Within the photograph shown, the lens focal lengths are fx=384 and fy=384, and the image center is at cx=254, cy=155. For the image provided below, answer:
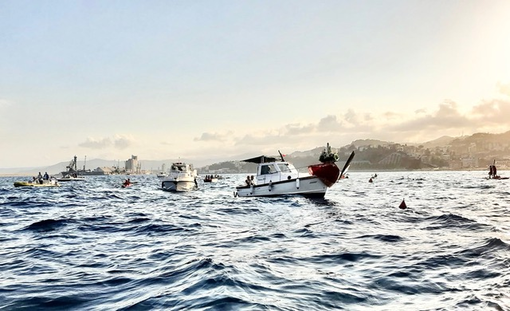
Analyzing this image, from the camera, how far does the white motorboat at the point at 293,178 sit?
104 feet

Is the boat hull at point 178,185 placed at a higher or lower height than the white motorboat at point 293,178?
lower

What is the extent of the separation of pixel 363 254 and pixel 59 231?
1306cm

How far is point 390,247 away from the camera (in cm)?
1185

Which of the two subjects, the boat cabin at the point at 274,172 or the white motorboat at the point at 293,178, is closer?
the white motorboat at the point at 293,178

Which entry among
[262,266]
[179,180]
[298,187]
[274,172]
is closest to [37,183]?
[179,180]

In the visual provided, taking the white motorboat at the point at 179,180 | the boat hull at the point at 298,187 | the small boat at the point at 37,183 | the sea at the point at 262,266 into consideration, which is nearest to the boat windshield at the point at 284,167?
the boat hull at the point at 298,187

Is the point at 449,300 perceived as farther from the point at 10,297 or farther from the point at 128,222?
the point at 128,222

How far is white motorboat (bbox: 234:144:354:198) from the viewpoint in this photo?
31.7m

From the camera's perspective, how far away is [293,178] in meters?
33.6

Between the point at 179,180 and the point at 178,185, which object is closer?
the point at 179,180

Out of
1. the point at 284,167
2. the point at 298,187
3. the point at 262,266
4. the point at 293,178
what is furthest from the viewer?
the point at 284,167

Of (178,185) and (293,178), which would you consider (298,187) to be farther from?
(178,185)

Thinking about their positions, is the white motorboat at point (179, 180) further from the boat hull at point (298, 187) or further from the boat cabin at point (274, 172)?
the boat hull at point (298, 187)

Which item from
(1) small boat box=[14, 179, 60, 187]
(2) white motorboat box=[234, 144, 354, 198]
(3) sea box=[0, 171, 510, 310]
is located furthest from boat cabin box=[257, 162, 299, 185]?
(1) small boat box=[14, 179, 60, 187]
